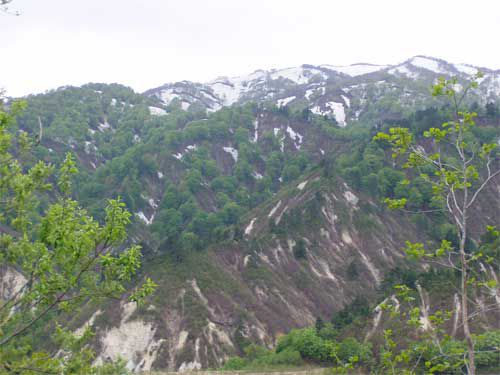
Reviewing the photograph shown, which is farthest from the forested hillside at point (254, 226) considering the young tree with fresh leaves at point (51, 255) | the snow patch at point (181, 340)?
the young tree with fresh leaves at point (51, 255)

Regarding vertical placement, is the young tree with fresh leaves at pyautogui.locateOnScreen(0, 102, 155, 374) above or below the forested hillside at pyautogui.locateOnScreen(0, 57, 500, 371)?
above

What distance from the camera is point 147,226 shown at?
431ft

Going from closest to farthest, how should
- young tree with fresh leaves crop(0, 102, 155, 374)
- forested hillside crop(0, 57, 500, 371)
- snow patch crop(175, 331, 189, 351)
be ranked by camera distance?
young tree with fresh leaves crop(0, 102, 155, 374) → snow patch crop(175, 331, 189, 351) → forested hillside crop(0, 57, 500, 371)

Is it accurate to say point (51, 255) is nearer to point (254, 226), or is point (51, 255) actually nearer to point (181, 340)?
point (181, 340)

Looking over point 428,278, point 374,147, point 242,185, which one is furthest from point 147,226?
point 428,278

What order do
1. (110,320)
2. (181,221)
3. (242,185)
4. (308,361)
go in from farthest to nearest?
(242,185)
(181,221)
(110,320)
(308,361)

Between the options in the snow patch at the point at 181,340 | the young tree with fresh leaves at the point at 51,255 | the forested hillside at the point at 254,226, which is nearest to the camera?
the young tree with fresh leaves at the point at 51,255

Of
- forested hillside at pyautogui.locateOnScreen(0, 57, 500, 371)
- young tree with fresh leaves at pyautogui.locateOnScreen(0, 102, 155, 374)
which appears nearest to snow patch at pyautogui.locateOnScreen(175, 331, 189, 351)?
forested hillside at pyautogui.locateOnScreen(0, 57, 500, 371)

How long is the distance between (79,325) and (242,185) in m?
94.9

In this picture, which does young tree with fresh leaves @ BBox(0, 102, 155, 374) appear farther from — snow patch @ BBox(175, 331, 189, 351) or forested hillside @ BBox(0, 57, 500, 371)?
snow patch @ BBox(175, 331, 189, 351)

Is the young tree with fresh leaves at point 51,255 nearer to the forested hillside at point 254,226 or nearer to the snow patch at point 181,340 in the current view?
the forested hillside at point 254,226

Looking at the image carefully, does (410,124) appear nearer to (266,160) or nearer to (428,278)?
(266,160)

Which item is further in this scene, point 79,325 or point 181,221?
point 181,221

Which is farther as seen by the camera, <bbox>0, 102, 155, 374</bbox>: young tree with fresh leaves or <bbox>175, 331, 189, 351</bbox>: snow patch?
<bbox>175, 331, 189, 351</bbox>: snow patch
